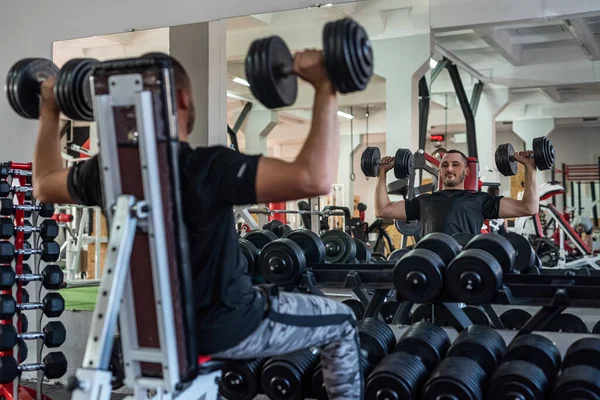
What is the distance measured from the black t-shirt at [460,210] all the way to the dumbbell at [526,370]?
1.03m

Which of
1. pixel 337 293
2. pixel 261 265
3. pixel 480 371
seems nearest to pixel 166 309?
pixel 480 371

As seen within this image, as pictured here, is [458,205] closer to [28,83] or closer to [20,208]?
[20,208]

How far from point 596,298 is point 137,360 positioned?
173 cm

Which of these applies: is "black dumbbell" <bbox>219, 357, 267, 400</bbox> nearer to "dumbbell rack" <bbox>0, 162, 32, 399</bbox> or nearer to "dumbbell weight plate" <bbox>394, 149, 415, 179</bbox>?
"dumbbell rack" <bbox>0, 162, 32, 399</bbox>

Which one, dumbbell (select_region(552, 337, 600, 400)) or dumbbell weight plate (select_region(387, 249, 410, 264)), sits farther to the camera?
dumbbell weight plate (select_region(387, 249, 410, 264))

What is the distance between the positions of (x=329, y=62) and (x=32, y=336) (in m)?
2.15

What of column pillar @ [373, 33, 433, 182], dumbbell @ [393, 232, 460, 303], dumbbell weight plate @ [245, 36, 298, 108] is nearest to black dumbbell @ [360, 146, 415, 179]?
column pillar @ [373, 33, 433, 182]

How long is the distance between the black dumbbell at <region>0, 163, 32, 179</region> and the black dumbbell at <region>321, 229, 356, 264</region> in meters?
1.62

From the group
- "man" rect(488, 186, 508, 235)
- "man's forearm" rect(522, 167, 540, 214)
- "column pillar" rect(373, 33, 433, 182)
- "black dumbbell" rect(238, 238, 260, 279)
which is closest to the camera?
"black dumbbell" rect(238, 238, 260, 279)

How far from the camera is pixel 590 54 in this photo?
3.33 meters

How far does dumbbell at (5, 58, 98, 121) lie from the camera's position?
1.55m

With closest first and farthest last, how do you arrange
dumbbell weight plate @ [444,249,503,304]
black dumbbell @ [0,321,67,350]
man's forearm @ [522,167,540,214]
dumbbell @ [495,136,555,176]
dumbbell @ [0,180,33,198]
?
1. dumbbell weight plate @ [444,249,503,304]
2. black dumbbell @ [0,321,67,350]
3. dumbbell @ [0,180,33,198]
4. dumbbell @ [495,136,555,176]
5. man's forearm @ [522,167,540,214]

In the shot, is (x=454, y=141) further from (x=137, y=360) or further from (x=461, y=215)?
(x=137, y=360)

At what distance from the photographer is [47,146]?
67.3 inches
